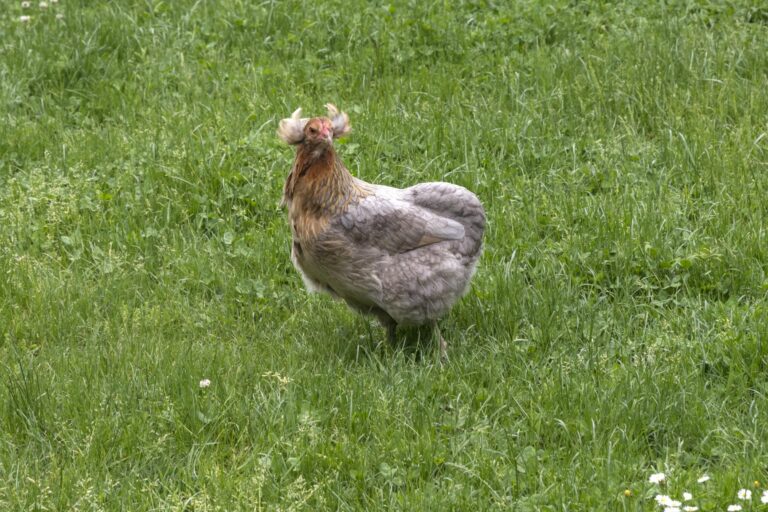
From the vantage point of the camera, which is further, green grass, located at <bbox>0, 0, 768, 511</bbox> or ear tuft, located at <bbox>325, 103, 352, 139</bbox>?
ear tuft, located at <bbox>325, 103, 352, 139</bbox>

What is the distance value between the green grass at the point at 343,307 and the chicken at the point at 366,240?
322 mm

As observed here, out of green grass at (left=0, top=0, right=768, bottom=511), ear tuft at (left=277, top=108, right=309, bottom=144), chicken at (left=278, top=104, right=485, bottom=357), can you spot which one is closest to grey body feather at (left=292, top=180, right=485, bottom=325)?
chicken at (left=278, top=104, right=485, bottom=357)

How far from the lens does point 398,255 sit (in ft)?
20.1

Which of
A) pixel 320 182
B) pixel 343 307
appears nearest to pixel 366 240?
pixel 320 182

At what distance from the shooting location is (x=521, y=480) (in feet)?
16.1

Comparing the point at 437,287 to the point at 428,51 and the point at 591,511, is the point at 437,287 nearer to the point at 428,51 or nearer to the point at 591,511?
the point at 591,511

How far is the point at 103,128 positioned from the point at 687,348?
4796 mm

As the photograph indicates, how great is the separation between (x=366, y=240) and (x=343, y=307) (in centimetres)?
80

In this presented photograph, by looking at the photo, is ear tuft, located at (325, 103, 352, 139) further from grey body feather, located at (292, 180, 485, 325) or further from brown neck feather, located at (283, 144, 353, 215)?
grey body feather, located at (292, 180, 485, 325)

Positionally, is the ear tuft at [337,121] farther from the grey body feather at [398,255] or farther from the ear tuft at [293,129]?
the grey body feather at [398,255]

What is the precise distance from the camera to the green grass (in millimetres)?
5094

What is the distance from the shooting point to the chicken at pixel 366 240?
602 centimetres

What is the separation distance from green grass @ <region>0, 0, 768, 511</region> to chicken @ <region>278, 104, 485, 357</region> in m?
0.32

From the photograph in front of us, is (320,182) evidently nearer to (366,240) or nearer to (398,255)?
(366,240)
